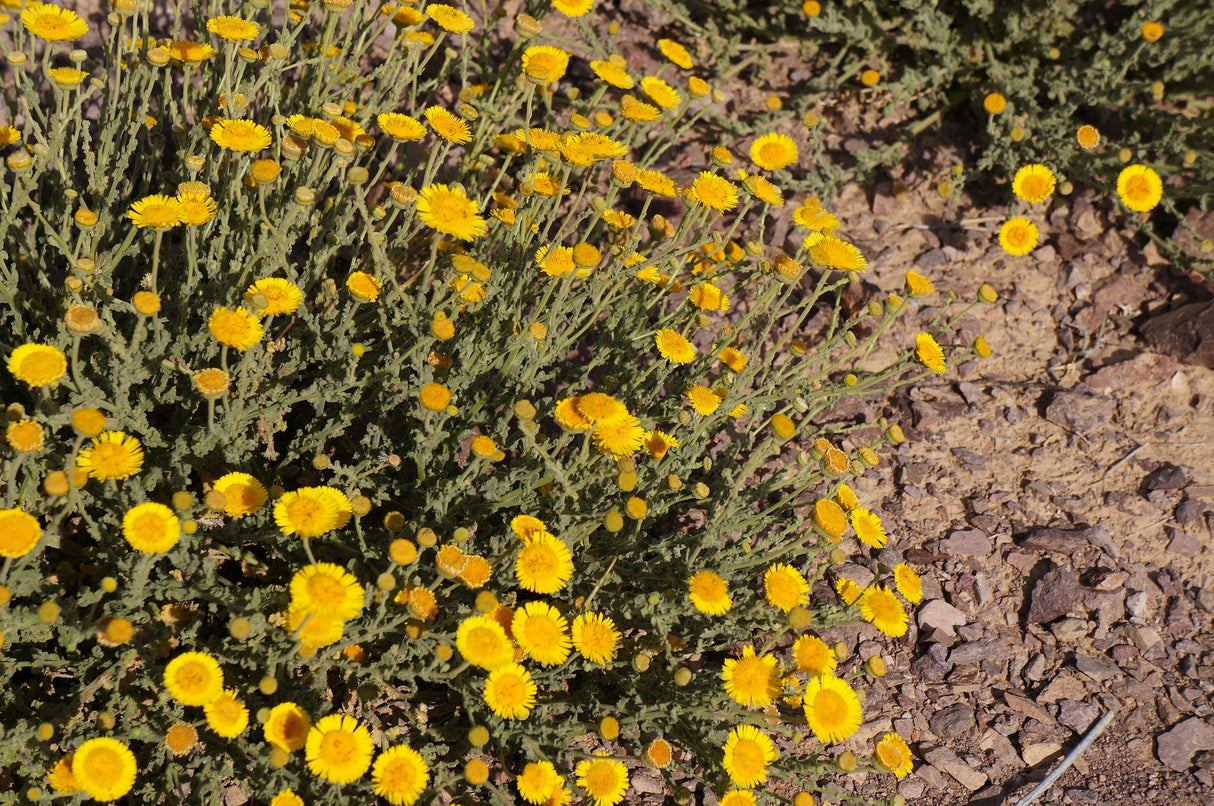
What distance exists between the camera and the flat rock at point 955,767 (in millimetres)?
2967

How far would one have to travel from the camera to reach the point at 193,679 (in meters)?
2.22

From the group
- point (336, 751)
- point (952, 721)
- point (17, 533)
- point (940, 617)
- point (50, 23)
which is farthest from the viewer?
point (940, 617)

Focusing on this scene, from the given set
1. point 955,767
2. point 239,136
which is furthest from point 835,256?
point 239,136

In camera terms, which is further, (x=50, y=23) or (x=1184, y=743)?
(x=1184, y=743)

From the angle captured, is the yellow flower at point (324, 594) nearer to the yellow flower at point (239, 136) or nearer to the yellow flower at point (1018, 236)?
the yellow flower at point (239, 136)

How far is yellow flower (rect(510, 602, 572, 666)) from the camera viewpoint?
7.79 feet

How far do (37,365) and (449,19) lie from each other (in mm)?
1894

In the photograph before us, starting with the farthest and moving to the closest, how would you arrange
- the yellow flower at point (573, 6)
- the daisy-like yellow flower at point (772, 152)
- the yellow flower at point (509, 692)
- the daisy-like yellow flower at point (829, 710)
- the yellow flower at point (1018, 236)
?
the yellow flower at point (1018, 236) → the daisy-like yellow flower at point (772, 152) → the yellow flower at point (573, 6) → the daisy-like yellow flower at point (829, 710) → the yellow flower at point (509, 692)

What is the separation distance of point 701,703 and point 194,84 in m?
2.92

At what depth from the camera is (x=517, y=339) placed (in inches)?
111

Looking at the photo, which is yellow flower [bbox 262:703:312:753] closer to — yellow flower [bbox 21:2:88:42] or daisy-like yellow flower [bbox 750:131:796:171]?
yellow flower [bbox 21:2:88:42]

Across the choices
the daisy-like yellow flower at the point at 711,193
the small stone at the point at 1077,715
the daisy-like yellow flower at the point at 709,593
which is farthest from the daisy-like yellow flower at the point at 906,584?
the daisy-like yellow flower at the point at 711,193

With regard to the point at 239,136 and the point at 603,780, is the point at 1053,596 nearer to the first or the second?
the point at 603,780

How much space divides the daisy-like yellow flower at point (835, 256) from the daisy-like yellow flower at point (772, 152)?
0.74m
